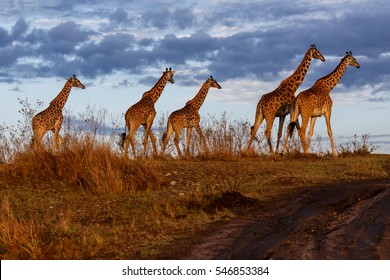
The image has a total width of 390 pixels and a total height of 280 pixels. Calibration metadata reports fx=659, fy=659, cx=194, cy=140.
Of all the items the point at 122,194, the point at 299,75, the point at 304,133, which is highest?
the point at 299,75

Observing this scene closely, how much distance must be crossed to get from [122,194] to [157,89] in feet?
28.3

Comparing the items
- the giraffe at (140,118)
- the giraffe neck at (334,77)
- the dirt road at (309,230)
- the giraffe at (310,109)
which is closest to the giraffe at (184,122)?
the giraffe at (140,118)

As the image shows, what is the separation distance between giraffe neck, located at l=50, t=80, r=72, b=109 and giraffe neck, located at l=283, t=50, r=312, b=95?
6.78 metres

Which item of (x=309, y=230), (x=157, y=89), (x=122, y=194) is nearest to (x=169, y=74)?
(x=157, y=89)

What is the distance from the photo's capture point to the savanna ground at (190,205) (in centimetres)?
795

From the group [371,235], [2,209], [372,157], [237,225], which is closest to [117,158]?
[2,209]

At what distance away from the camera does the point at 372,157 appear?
18734 mm

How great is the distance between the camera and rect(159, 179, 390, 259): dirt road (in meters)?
7.40

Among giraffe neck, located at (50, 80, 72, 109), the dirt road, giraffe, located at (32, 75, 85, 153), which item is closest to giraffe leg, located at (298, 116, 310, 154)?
giraffe, located at (32, 75, 85, 153)

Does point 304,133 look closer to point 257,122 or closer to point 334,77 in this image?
point 257,122

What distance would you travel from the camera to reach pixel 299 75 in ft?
64.0

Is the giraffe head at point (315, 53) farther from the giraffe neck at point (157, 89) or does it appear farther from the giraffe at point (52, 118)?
the giraffe at point (52, 118)

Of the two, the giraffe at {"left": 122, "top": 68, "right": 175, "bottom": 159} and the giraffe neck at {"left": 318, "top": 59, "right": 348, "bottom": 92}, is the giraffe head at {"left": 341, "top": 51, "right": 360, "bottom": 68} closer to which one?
the giraffe neck at {"left": 318, "top": 59, "right": 348, "bottom": 92}
